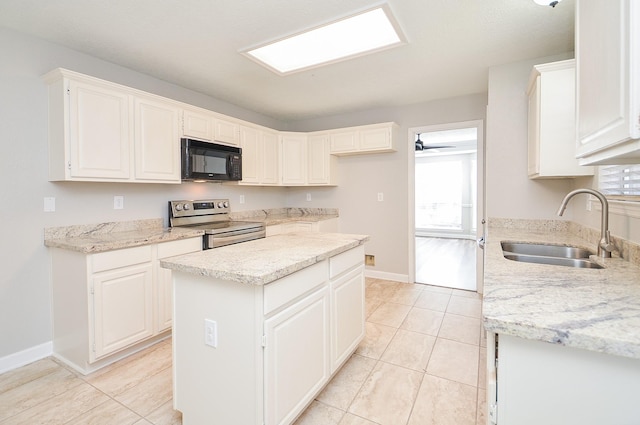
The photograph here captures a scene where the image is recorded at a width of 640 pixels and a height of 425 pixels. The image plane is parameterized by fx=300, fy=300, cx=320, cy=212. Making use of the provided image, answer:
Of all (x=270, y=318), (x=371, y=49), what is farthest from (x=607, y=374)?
(x=371, y=49)

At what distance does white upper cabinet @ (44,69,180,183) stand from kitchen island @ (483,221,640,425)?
9.11ft

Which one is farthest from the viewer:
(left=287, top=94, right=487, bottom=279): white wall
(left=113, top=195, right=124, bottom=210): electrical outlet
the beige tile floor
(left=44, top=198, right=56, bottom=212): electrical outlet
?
(left=287, top=94, right=487, bottom=279): white wall

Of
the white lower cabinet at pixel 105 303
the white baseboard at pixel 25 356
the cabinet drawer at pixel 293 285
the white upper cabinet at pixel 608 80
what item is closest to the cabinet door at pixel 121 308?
the white lower cabinet at pixel 105 303

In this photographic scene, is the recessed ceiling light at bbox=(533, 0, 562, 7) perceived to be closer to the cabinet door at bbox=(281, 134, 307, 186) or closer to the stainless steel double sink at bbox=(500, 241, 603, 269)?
the stainless steel double sink at bbox=(500, 241, 603, 269)

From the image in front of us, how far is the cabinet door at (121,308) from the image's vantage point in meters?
2.12

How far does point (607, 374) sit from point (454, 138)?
7150 mm

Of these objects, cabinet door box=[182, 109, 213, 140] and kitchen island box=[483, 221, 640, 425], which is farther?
cabinet door box=[182, 109, 213, 140]

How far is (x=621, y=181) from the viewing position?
→ 1.68 meters

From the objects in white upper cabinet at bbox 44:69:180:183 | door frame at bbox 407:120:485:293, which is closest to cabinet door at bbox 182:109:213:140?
white upper cabinet at bbox 44:69:180:183

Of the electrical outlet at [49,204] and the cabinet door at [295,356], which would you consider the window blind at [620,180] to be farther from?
the electrical outlet at [49,204]

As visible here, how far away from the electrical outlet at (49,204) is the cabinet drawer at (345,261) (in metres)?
2.27

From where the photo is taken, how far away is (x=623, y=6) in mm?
785

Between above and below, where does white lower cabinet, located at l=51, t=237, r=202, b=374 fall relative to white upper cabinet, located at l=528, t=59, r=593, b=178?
below

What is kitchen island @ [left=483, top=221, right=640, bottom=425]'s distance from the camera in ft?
2.40
